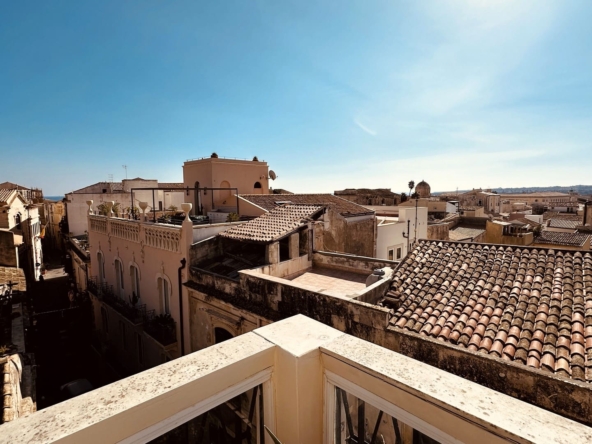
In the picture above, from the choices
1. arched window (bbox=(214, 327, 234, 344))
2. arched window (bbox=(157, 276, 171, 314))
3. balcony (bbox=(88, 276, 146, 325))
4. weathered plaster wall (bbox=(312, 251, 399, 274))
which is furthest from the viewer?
balcony (bbox=(88, 276, 146, 325))

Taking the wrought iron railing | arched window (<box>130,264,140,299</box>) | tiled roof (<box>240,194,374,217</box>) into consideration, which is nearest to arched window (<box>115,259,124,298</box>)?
arched window (<box>130,264,140,299</box>)

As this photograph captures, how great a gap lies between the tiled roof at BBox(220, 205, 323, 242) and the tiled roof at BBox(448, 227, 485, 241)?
1935cm

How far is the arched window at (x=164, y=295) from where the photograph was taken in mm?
12664

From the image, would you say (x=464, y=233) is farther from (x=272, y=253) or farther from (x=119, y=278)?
(x=119, y=278)

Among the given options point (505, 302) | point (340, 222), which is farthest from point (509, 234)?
point (505, 302)

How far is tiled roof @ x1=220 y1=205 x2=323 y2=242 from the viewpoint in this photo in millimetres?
10797

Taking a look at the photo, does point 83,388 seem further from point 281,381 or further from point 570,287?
point 570,287

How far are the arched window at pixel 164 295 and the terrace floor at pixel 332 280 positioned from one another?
5.23 m

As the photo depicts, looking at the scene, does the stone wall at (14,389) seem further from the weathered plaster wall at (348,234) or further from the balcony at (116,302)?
the weathered plaster wall at (348,234)

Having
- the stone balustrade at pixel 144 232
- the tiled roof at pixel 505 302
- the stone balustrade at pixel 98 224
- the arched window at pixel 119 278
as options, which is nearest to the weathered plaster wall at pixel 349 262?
the tiled roof at pixel 505 302

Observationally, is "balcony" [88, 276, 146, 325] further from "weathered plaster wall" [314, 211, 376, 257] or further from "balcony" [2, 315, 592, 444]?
"balcony" [2, 315, 592, 444]

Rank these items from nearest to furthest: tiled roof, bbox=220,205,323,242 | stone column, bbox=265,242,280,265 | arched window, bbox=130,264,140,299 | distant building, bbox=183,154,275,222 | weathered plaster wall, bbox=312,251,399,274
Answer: stone column, bbox=265,242,280,265 < tiled roof, bbox=220,205,323,242 < weathered plaster wall, bbox=312,251,399,274 < arched window, bbox=130,264,140,299 < distant building, bbox=183,154,275,222

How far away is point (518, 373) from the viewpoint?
492 cm

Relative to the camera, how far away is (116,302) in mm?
15492
